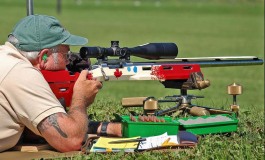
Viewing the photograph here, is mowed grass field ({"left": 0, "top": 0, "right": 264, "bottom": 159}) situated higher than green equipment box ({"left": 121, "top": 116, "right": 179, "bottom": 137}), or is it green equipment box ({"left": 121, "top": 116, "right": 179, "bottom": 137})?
green equipment box ({"left": 121, "top": 116, "right": 179, "bottom": 137})

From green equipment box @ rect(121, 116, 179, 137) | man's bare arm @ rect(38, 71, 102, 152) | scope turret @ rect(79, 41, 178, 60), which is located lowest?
green equipment box @ rect(121, 116, 179, 137)

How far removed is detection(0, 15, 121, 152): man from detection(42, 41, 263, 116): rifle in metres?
0.12

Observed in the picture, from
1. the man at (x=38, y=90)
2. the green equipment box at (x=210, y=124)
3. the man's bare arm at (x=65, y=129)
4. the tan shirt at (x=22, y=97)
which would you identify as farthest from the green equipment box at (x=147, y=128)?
the tan shirt at (x=22, y=97)

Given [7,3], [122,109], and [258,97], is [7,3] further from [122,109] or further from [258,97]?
[122,109]

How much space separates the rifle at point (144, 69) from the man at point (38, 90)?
124 mm

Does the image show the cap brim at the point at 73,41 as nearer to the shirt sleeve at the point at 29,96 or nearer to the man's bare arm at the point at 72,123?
the man's bare arm at the point at 72,123

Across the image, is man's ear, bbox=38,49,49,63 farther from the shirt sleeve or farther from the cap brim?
the shirt sleeve

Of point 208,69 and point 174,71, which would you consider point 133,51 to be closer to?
point 174,71

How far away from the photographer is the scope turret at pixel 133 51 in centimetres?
644

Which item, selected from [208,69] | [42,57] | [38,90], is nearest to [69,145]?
[38,90]

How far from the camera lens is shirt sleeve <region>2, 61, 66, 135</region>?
555cm

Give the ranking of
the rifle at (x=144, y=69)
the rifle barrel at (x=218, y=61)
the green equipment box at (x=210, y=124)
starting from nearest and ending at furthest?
the rifle at (x=144, y=69) < the green equipment box at (x=210, y=124) < the rifle barrel at (x=218, y=61)

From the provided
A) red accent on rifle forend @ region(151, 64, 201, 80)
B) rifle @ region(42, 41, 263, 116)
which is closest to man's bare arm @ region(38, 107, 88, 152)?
rifle @ region(42, 41, 263, 116)

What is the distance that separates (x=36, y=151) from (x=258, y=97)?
9484 mm
